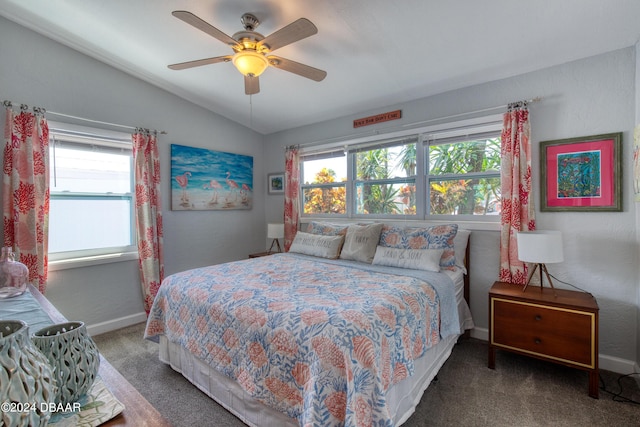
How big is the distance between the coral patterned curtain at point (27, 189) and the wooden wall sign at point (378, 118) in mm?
3172

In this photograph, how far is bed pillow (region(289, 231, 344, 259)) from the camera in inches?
120

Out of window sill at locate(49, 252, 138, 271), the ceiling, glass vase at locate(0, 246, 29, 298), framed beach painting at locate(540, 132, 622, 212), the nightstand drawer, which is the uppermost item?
the ceiling

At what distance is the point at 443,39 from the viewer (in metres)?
2.23

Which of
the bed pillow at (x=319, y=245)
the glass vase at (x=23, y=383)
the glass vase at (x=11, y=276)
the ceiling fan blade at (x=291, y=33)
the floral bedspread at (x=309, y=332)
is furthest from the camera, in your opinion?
the bed pillow at (x=319, y=245)

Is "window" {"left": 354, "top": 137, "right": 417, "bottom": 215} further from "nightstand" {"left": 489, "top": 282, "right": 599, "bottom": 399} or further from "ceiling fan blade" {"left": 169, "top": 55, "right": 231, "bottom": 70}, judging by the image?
"ceiling fan blade" {"left": 169, "top": 55, "right": 231, "bottom": 70}

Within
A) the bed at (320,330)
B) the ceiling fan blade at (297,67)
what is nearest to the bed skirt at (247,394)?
the bed at (320,330)

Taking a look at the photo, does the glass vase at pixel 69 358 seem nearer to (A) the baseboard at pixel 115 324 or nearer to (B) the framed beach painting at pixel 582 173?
(A) the baseboard at pixel 115 324

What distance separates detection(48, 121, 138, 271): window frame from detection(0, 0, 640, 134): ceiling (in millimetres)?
776

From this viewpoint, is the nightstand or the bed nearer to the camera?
the bed

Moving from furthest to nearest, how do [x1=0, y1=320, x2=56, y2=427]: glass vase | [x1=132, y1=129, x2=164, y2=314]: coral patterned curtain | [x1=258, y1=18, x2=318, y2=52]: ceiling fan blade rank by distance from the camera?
[x1=132, y1=129, x2=164, y2=314]: coral patterned curtain
[x1=258, y1=18, x2=318, y2=52]: ceiling fan blade
[x1=0, y1=320, x2=56, y2=427]: glass vase

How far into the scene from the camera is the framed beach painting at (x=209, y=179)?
142 inches

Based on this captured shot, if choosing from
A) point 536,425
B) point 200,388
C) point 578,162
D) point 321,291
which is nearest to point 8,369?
point 321,291

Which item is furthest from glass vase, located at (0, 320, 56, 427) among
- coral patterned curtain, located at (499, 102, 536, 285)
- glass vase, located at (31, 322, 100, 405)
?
coral patterned curtain, located at (499, 102, 536, 285)

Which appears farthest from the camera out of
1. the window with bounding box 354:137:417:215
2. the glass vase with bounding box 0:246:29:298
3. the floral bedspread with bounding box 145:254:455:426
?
the window with bounding box 354:137:417:215
